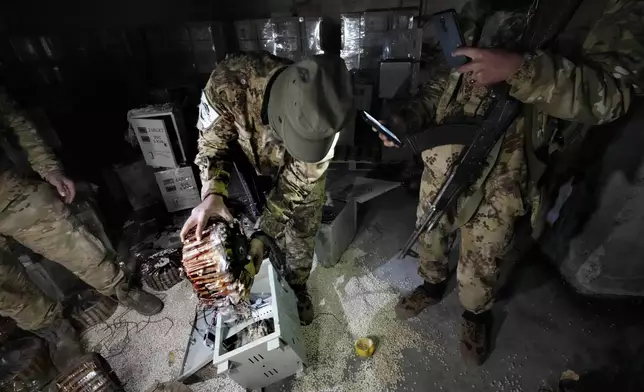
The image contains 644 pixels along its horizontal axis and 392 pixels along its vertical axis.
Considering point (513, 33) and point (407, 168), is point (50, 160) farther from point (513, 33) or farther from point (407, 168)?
point (407, 168)

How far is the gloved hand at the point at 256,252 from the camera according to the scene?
5.88 ft

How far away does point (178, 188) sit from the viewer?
3406 mm

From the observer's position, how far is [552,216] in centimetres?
269

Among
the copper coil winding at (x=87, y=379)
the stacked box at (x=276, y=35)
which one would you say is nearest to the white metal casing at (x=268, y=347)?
the copper coil winding at (x=87, y=379)

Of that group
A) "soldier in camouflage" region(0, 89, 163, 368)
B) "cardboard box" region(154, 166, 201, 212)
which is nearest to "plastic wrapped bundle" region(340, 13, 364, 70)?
"cardboard box" region(154, 166, 201, 212)

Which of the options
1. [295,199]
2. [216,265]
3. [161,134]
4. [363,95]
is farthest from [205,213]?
[363,95]

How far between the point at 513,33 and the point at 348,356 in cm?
197

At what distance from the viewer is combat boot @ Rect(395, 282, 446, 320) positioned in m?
2.37

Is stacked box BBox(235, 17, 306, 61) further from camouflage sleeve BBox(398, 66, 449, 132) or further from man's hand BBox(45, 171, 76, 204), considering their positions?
man's hand BBox(45, 171, 76, 204)

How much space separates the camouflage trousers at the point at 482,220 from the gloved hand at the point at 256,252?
3.07ft

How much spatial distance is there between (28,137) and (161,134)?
42.5 inches

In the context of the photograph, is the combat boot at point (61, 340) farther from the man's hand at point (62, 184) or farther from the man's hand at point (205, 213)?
the man's hand at point (205, 213)

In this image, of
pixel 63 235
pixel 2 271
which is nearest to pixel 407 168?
pixel 63 235

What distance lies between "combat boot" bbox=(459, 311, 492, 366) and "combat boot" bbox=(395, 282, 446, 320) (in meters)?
0.28
